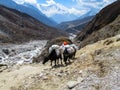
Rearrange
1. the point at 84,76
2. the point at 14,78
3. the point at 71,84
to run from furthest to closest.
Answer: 1. the point at 14,78
2. the point at 84,76
3. the point at 71,84

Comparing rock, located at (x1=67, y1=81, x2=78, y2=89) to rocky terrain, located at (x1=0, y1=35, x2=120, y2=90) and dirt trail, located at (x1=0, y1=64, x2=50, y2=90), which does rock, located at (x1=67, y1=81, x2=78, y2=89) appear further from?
dirt trail, located at (x1=0, y1=64, x2=50, y2=90)

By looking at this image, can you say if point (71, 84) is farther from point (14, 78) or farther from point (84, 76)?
point (14, 78)

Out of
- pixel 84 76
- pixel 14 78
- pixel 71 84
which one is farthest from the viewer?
pixel 14 78

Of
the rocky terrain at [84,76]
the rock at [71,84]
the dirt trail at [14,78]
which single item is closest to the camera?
the rocky terrain at [84,76]

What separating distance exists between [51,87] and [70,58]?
4.61m

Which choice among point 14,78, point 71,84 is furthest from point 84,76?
point 14,78

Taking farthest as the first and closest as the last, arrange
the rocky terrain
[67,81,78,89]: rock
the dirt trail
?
the dirt trail, [67,81,78,89]: rock, the rocky terrain

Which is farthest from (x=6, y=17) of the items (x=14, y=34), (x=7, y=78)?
(x=7, y=78)

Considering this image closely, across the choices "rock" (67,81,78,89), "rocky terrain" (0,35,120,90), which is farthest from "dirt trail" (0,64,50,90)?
"rock" (67,81,78,89)

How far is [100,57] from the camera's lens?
57.5 feet

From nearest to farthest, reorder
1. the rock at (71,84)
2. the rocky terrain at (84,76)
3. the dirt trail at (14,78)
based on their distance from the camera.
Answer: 1. the rocky terrain at (84,76)
2. the rock at (71,84)
3. the dirt trail at (14,78)

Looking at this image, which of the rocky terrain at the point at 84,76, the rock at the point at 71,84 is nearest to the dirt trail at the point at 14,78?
the rocky terrain at the point at 84,76

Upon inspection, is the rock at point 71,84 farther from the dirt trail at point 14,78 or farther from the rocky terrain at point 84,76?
the dirt trail at point 14,78

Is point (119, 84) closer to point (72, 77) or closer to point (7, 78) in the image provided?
point (72, 77)
